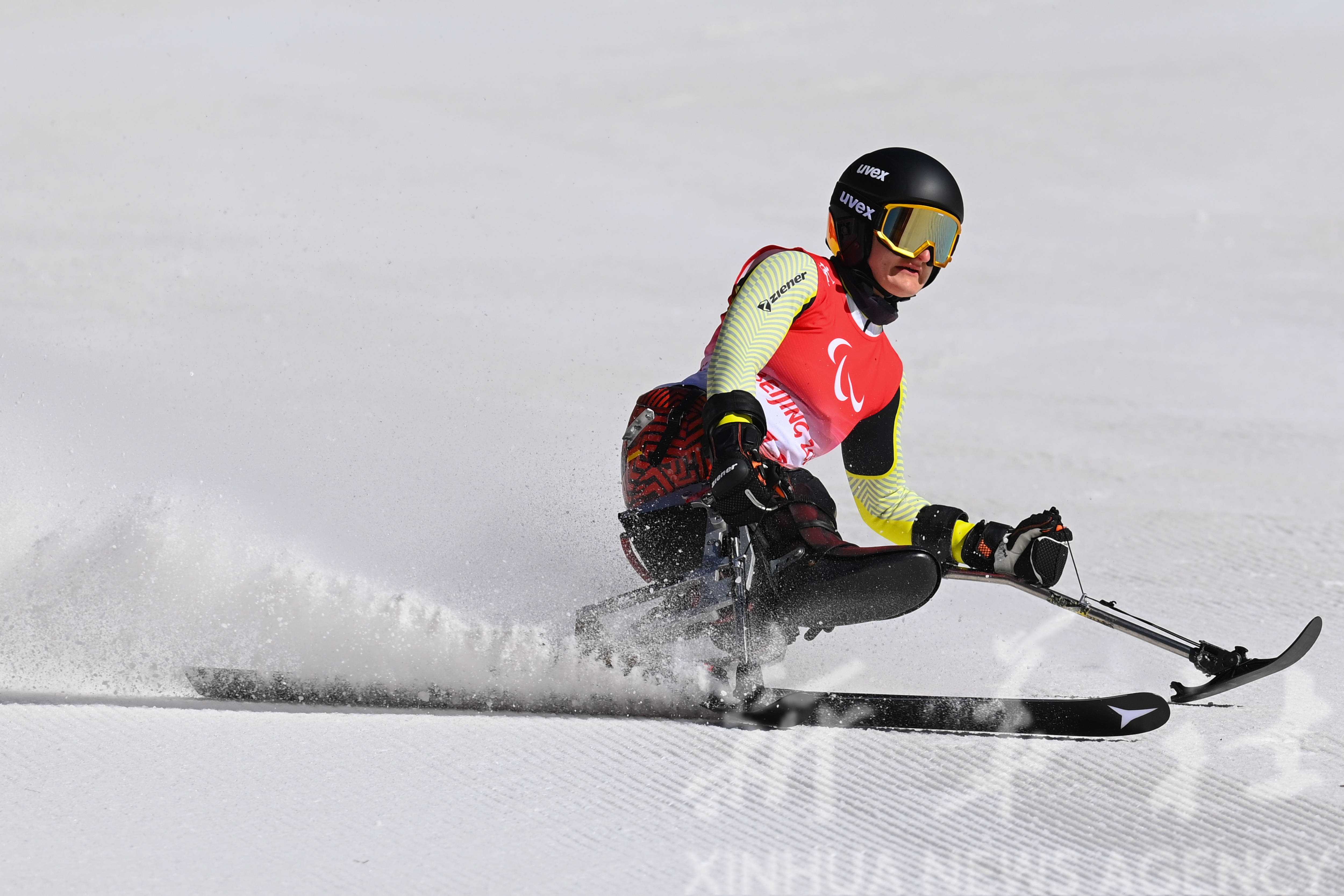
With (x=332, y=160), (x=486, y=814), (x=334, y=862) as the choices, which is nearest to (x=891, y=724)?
(x=486, y=814)

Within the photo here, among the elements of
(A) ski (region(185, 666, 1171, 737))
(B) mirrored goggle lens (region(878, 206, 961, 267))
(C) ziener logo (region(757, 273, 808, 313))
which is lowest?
(A) ski (region(185, 666, 1171, 737))

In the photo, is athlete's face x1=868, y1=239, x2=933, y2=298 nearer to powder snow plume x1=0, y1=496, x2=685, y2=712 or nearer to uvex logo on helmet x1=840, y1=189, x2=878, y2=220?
uvex logo on helmet x1=840, y1=189, x2=878, y2=220

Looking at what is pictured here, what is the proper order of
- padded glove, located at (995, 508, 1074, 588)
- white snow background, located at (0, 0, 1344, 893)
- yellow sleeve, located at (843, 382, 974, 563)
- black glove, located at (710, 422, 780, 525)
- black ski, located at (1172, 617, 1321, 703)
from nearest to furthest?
white snow background, located at (0, 0, 1344, 893)
black glove, located at (710, 422, 780, 525)
black ski, located at (1172, 617, 1321, 703)
padded glove, located at (995, 508, 1074, 588)
yellow sleeve, located at (843, 382, 974, 563)

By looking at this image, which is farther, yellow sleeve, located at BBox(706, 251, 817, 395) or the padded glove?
the padded glove

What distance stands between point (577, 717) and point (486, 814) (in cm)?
62

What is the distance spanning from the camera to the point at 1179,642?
134 inches

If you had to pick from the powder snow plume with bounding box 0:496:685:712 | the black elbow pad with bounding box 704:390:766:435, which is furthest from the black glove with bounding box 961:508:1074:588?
the powder snow plume with bounding box 0:496:685:712

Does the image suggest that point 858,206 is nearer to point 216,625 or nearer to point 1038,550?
point 1038,550

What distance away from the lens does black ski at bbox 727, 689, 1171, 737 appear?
10.8 ft

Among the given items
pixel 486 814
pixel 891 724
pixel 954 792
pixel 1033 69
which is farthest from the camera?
pixel 1033 69

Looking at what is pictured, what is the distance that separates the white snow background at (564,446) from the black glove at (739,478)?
0.56 m

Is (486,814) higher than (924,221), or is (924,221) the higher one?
(924,221)

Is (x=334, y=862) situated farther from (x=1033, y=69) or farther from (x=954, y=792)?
(x=1033, y=69)

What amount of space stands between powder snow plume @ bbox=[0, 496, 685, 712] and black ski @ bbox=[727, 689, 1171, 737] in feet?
0.94
